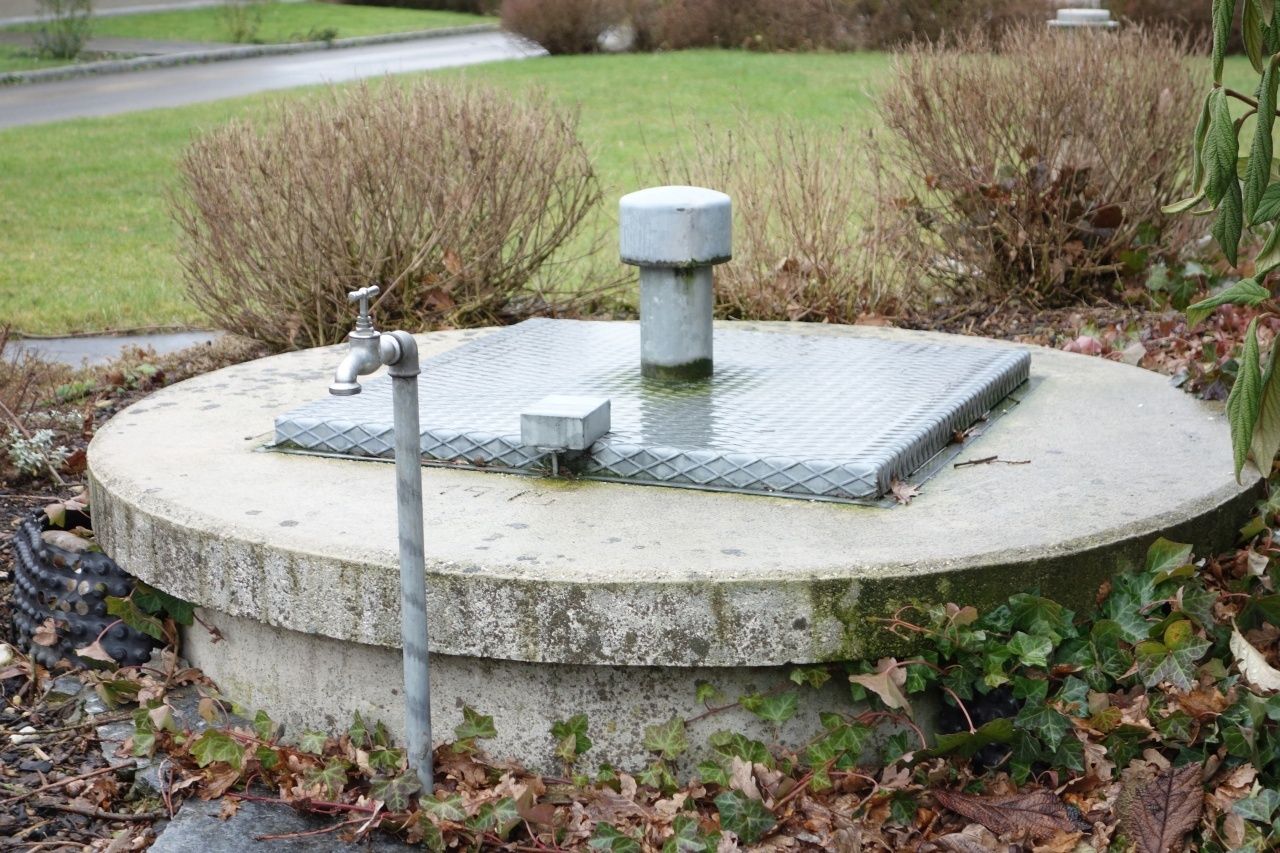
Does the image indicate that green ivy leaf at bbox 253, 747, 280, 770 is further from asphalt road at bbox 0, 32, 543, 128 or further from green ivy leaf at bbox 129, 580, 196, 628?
asphalt road at bbox 0, 32, 543, 128

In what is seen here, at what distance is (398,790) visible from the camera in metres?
3.02

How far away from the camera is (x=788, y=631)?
3.01m

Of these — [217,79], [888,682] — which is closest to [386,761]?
[888,682]

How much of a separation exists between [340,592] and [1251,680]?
1888mm

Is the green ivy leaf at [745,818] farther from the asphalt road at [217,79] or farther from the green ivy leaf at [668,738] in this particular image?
the asphalt road at [217,79]

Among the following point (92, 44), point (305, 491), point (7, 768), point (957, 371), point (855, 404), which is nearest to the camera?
point (7, 768)

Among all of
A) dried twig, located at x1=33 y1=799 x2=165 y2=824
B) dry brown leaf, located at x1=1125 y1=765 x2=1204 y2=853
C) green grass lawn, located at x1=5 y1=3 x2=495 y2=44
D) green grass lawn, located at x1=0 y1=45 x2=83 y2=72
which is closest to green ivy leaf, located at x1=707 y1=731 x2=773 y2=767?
dry brown leaf, located at x1=1125 y1=765 x2=1204 y2=853

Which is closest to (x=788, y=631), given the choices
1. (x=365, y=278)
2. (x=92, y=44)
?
(x=365, y=278)

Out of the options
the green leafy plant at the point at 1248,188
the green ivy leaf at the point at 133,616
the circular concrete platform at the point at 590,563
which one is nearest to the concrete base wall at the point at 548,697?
the circular concrete platform at the point at 590,563

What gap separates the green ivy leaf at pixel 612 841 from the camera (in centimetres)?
289

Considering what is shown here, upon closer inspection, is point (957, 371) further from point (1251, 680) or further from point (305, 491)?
point (305, 491)

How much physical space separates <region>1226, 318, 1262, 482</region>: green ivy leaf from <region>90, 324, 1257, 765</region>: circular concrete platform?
0.43 meters

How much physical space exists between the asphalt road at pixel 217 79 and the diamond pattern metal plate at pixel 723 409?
12.1 meters

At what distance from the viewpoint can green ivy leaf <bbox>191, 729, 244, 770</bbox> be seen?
3.17m
